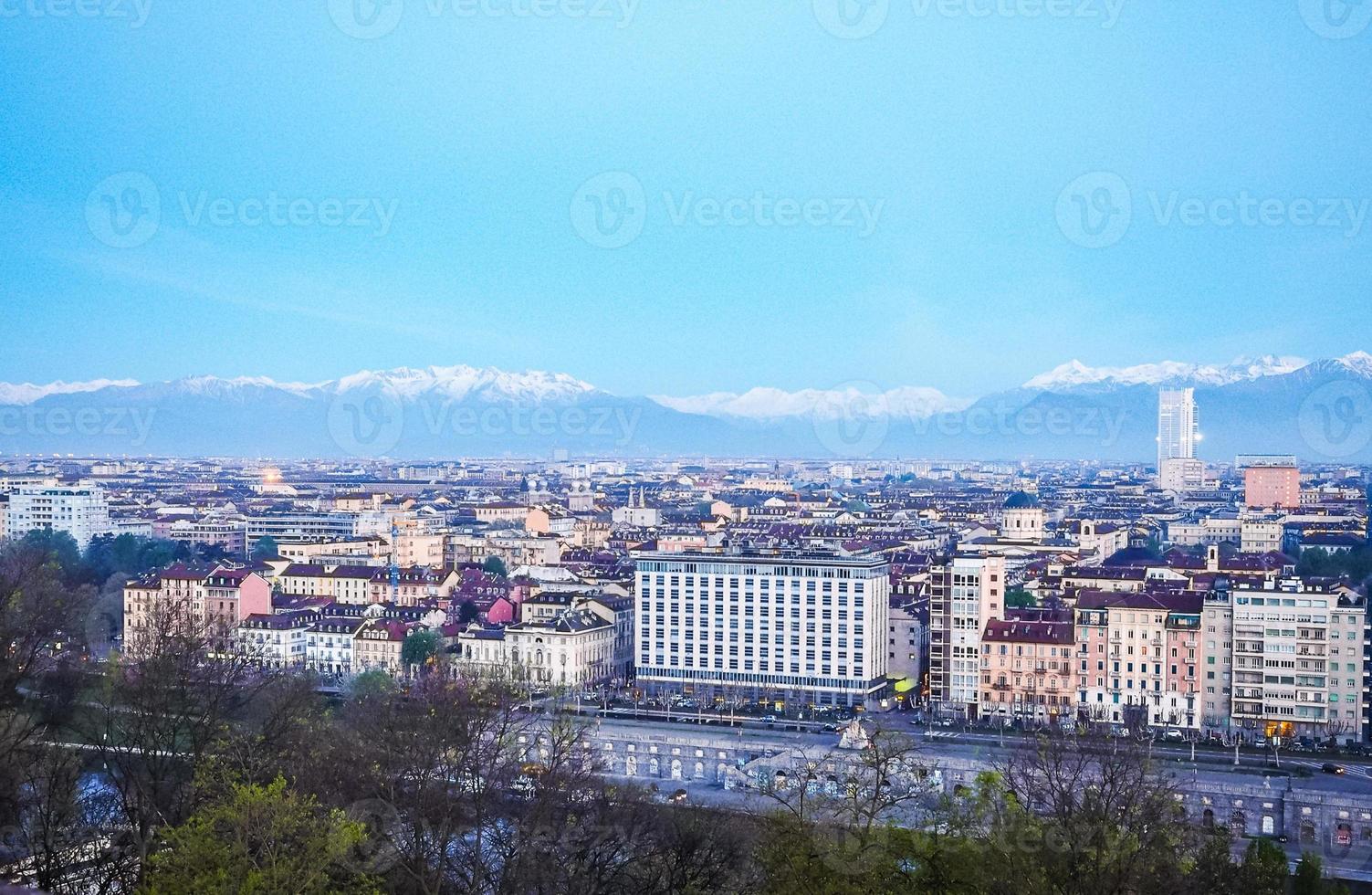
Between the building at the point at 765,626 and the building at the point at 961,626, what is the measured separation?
1.02m

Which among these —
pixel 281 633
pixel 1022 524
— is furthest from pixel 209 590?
pixel 1022 524

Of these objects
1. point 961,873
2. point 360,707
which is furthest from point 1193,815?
point 360,707

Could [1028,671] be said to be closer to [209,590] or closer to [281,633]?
[281,633]

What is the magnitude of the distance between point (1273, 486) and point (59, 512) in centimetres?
4219

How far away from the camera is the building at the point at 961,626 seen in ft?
73.9

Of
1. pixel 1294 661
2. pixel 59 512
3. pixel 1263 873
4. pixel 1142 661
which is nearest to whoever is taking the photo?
pixel 1263 873

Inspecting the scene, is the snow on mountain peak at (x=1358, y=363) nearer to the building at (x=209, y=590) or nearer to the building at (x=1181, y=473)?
the building at (x=1181, y=473)

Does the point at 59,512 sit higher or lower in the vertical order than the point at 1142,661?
higher

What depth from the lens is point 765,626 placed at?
24.2m

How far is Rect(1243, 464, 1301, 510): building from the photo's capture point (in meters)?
57.0

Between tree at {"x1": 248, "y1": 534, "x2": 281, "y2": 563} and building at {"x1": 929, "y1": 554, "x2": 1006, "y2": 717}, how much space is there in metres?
21.6

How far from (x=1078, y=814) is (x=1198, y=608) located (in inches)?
493

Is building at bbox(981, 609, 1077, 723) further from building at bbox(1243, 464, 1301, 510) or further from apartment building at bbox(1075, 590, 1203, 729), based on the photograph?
building at bbox(1243, 464, 1301, 510)

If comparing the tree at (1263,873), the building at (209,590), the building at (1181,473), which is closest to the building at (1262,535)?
the building at (209,590)
